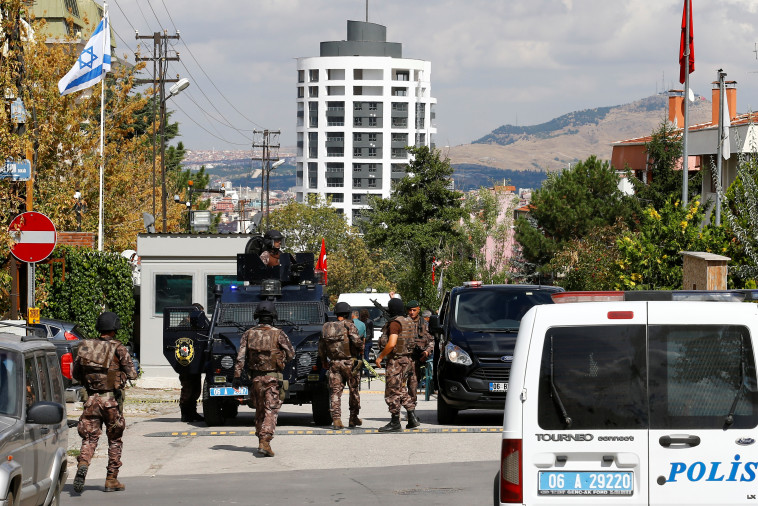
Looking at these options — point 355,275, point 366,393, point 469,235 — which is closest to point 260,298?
point 366,393

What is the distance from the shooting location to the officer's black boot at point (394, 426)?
17172mm

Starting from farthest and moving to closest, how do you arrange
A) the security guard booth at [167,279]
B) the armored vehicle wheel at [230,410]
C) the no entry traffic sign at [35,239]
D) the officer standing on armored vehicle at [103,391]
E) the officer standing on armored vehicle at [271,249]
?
the security guard booth at [167,279] → the officer standing on armored vehicle at [271,249] → the armored vehicle wheel at [230,410] → the no entry traffic sign at [35,239] → the officer standing on armored vehicle at [103,391]

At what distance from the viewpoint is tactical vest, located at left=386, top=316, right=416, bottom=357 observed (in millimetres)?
16969

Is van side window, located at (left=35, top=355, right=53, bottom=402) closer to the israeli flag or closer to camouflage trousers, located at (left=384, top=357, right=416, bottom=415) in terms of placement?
camouflage trousers, located at (left=384, top=357, right=416, bottom=415)

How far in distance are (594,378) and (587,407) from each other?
165 mm

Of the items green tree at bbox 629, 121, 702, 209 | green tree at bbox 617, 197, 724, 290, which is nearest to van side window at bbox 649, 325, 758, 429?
green tree at bbox 617, 197, 724, 290

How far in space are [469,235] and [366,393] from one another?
58.8 m

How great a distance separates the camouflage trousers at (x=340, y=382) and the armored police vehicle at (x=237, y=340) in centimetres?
34

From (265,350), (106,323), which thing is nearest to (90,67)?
(265,350)

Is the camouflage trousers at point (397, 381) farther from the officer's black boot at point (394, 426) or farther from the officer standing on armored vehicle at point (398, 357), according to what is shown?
the officer's black boot at point (394, 426)

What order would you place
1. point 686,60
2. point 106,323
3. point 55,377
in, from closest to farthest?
1. point 55,377
2. point 106,323
3. point 686,60

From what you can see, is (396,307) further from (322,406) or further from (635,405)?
(635,405)

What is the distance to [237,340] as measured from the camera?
18.0 metres

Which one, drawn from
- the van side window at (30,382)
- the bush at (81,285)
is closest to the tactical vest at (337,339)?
the van side window at (30,382)
